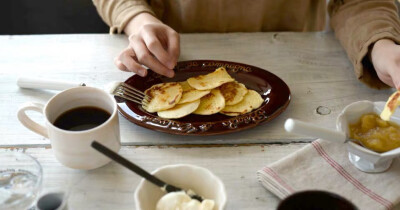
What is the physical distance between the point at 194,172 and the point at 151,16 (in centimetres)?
75

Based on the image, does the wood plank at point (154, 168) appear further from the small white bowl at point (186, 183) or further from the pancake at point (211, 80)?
the pancake at point (211, 80)

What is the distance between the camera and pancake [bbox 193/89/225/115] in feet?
3.53

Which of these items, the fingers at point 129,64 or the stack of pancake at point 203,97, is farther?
the fingers at point 129,64

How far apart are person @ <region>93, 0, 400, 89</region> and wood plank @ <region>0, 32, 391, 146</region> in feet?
0.19

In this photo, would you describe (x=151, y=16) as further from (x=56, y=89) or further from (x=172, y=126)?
(x=172, y=126)

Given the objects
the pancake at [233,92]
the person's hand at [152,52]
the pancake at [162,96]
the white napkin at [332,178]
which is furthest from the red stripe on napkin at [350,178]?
the person's hand at [152,52]

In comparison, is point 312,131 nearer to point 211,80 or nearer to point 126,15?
point 211,80

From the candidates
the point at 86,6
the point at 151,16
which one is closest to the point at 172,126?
the point at 151,16

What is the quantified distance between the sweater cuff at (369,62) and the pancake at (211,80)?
35 centimetres

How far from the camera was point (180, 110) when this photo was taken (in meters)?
1.08

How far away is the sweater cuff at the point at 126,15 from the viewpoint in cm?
144

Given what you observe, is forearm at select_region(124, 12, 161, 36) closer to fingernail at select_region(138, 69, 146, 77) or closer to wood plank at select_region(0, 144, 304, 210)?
fingernail at select_region(138, 69, 146, 77)

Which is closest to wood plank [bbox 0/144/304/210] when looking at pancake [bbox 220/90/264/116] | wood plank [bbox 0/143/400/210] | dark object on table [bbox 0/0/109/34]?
wood plank [bbox 0/143/400/210]

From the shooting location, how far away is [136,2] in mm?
1481
